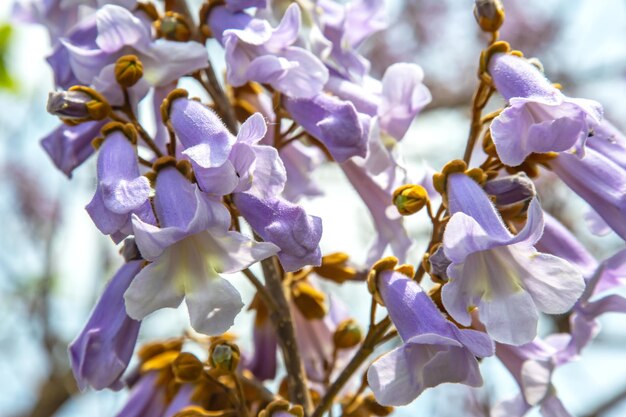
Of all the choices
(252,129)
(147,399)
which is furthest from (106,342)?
(252,129)

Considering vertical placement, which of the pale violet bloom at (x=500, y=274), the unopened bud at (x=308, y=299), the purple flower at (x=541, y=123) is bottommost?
the unopened bud at (x=308, y=299)

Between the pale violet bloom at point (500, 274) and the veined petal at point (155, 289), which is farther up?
the pale violet bloom at point (500, 274)

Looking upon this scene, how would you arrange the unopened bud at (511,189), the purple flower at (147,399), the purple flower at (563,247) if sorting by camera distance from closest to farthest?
the unopened bud at (511,189) → the purple flower at (563,247) → the purple flower at (147,399)

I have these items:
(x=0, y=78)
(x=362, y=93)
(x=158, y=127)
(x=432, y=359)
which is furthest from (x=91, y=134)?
(x=0, y=78)

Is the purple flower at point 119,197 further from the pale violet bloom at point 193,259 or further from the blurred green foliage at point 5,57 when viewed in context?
the blurred green foliage at point 5,57

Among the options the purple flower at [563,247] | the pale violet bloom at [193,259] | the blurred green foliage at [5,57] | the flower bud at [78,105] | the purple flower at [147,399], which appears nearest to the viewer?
the pale violet bloom at [193,259]

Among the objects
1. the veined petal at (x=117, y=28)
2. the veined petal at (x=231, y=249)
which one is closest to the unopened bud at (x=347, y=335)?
the veined petal at (x=231, y=249)

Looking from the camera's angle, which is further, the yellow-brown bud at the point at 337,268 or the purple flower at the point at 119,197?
the yellow-brown bud at the point at 337,268
